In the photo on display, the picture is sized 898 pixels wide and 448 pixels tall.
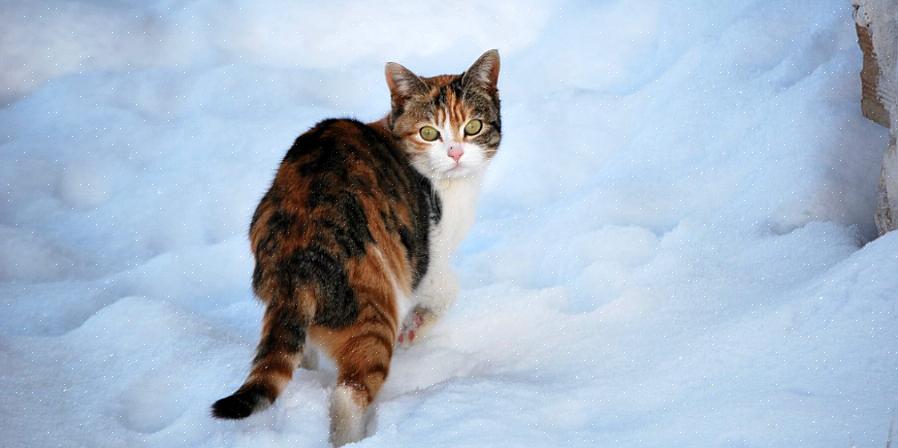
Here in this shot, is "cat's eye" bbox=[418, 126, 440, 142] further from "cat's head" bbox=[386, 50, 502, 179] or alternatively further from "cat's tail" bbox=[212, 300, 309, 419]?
"cat's tail" bbox=[212, 300, 309, 419]

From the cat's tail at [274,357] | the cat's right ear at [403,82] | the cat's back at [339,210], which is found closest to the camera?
the cat's tail at [274,357]

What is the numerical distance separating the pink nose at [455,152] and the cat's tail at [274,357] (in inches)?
32.7

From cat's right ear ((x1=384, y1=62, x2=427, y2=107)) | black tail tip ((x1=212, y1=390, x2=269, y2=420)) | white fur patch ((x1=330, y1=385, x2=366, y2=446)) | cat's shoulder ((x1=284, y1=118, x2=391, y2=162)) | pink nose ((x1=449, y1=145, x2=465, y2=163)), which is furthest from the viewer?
cat's right ear ((x1=384, y1=62, x2=427, y2=107))

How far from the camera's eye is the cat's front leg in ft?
9.80

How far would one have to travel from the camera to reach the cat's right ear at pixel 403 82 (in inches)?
122

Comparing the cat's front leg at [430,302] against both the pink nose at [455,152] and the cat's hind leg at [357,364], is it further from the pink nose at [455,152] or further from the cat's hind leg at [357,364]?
the cat's hind leg at [357,364]

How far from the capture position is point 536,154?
4.16m

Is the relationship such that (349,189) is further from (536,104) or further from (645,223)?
(536,104)

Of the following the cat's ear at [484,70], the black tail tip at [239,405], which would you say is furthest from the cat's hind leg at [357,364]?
the cat's ear at [484,70]

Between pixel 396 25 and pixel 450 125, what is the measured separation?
240cm

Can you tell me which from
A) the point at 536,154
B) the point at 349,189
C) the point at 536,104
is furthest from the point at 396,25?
the point at 349,189

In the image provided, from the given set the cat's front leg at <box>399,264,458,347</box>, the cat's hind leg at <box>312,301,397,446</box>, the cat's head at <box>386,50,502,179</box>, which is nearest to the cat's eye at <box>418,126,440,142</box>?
the cat's head at <box>386,50,502,179</box>

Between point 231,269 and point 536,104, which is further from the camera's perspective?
point 536,104

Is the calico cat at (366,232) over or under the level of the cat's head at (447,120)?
under
